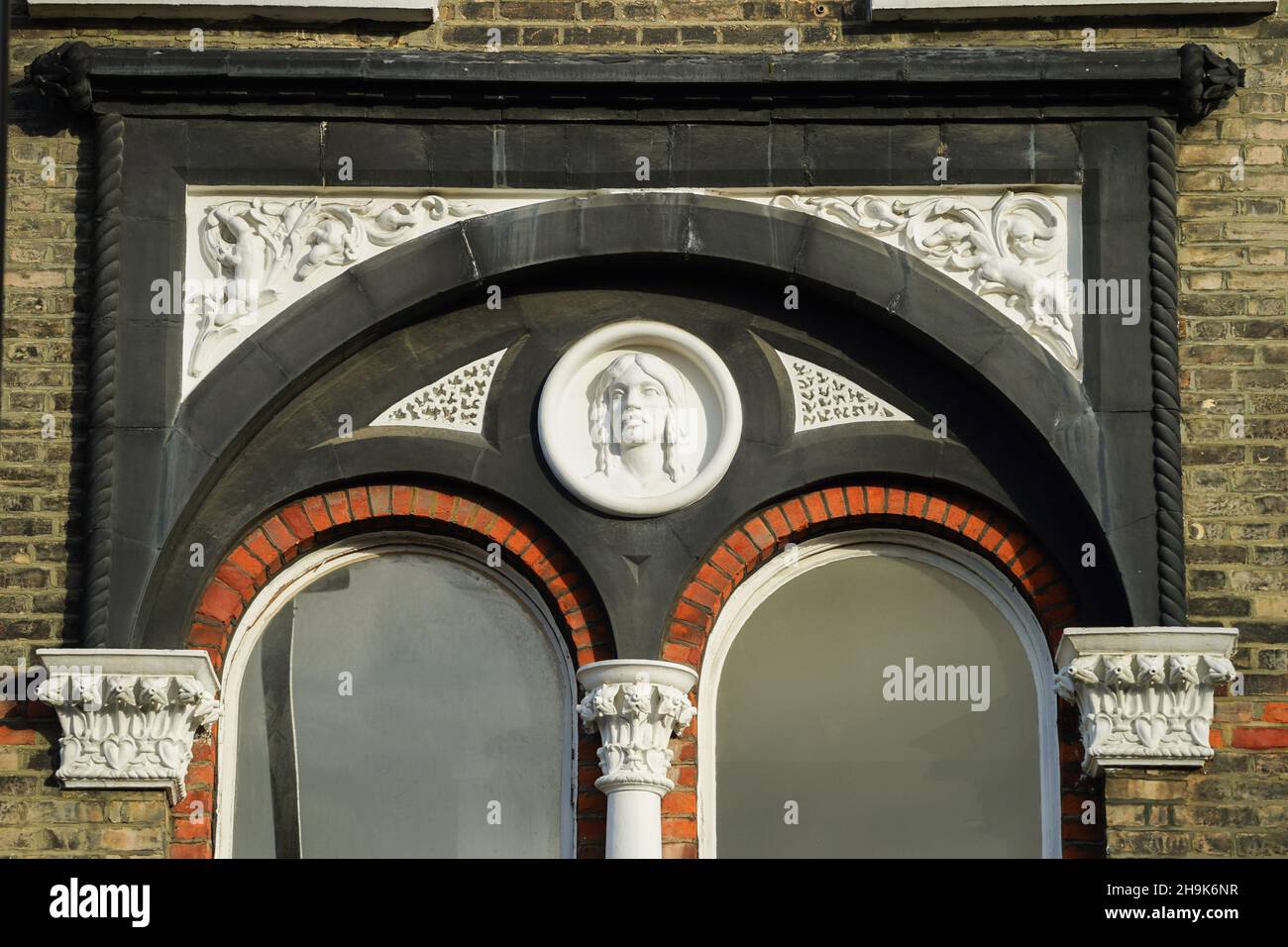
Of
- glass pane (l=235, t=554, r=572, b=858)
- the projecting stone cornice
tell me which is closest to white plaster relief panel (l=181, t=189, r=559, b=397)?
the projecting stone cornice

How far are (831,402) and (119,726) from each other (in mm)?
3431

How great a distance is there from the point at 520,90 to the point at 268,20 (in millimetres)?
1254

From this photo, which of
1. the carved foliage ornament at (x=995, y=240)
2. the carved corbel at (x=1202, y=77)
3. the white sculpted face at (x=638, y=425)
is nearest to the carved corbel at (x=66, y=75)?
the white sculpted face at (x=638, y=425)

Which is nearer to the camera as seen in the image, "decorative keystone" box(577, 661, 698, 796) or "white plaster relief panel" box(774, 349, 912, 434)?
"decorative keystone" box(577, 661, 698, 796)

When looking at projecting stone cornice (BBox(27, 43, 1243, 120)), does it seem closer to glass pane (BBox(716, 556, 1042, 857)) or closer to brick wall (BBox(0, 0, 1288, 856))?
brick wall (BBox(0, 0, 1288, 856))

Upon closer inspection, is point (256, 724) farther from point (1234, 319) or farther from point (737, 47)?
point (1234, 319)

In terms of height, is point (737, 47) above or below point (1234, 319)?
above

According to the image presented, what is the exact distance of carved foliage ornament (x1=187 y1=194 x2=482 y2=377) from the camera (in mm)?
12102

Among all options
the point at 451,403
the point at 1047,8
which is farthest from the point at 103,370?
the point at 1047,8

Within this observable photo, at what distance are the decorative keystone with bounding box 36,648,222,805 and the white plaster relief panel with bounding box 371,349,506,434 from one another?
1461 millimetres

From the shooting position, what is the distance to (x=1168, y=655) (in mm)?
11375

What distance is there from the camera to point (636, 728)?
1150 centimetres

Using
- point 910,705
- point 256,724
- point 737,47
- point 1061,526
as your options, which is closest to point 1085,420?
point 1061,526

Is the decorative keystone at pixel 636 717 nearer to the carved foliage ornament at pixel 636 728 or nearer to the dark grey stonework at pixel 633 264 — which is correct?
the carved foliage ornament at pixel 636 728
